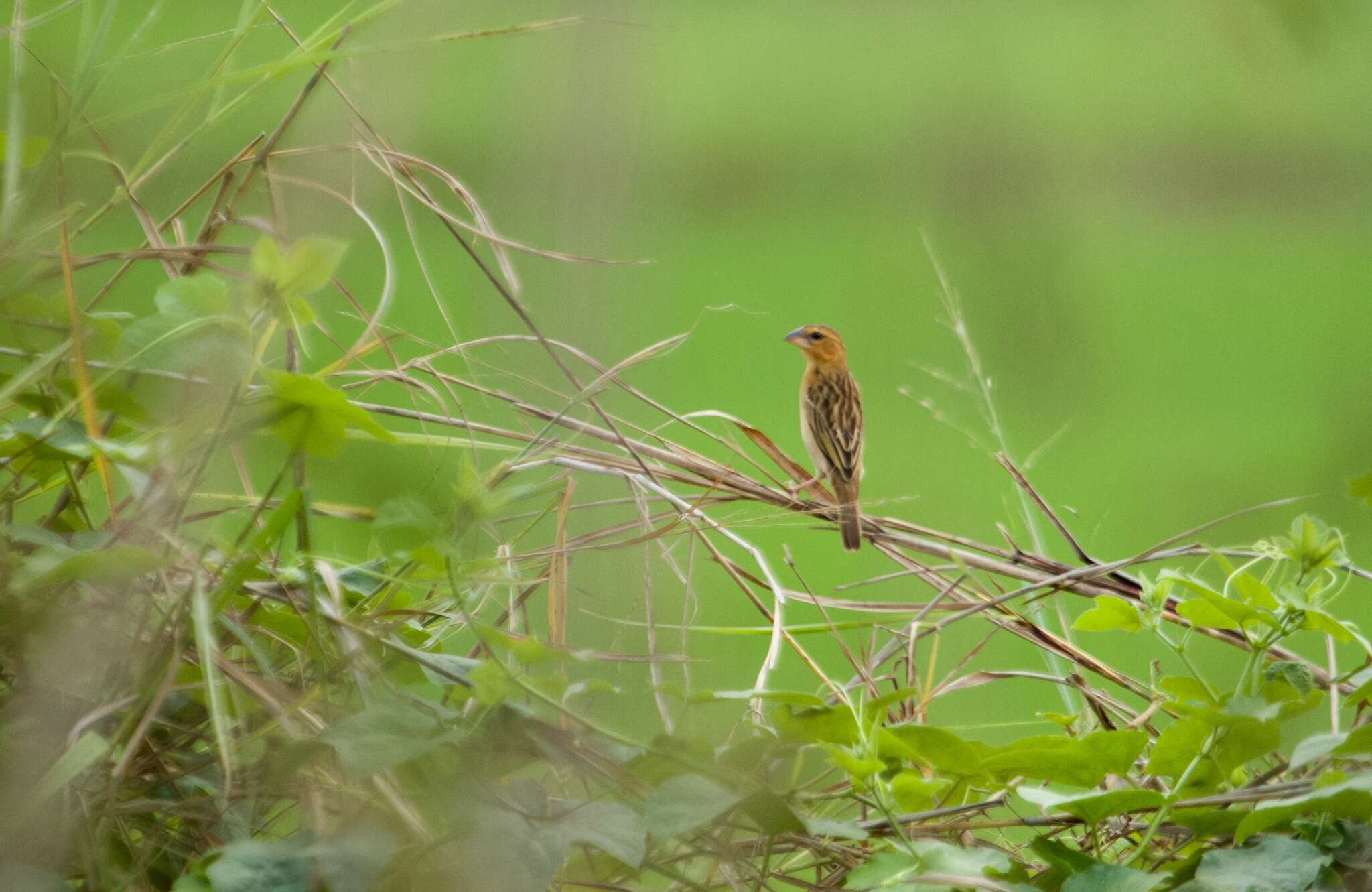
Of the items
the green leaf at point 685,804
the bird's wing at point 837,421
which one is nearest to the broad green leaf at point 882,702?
the green leaf at point 685,804

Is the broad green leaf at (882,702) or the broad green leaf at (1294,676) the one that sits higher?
the broad green leaf at (882,702)

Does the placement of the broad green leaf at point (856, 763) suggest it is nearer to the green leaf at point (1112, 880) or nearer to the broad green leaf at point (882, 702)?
the broad green leaf at point (882, 702)

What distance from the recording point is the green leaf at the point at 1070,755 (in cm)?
76

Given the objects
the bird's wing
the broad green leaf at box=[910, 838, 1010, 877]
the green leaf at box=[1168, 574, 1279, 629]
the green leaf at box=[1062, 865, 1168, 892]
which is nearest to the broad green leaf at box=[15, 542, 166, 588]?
the broad green leaf at box=[910, 838, 1010, 877]

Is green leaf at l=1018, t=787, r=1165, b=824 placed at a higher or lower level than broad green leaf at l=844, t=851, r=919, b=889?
higher

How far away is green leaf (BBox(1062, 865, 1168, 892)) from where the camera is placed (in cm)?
69

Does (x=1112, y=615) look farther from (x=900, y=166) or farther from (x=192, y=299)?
(x=192, y=299)

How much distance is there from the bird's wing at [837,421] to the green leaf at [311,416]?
327 cm

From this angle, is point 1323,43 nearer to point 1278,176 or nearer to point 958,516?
point 1278,176

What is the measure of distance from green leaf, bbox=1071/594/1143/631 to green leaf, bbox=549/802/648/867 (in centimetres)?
41

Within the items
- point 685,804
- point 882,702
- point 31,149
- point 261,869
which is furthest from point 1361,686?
point 31,149

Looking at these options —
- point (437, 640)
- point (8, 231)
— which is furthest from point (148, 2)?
point (437, 640)

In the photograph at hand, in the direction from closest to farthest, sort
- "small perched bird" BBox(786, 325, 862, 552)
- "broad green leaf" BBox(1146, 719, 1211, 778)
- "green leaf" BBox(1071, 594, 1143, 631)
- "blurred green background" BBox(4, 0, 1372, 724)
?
"blurred green background" BBox(4, 0, 1372, 724), "broad green leaf" BBox(1146, 719, 1211, 778), "green leaf" BBox(1071, 594, 1143, 631), "small perched bird" BBox(786, 325, 862, 552)

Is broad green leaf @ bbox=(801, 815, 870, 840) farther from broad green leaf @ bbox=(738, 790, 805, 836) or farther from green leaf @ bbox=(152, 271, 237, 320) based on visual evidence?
green leaf @ bbox=(152, 271, 237, 320)
